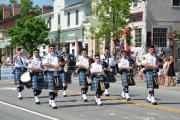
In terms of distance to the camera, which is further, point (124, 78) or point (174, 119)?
point (124, 78)

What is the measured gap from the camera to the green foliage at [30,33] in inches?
2360

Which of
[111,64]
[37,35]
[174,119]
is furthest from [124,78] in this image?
[37,35]

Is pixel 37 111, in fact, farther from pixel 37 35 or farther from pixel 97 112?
pixel 37 35

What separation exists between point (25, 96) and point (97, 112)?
594 centimetres

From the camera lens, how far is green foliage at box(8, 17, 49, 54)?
197ft

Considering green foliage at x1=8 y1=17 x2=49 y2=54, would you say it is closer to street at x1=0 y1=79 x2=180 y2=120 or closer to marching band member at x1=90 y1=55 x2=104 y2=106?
street at x1=0 y1=79 x2=180 y2=120

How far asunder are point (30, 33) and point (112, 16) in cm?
2568

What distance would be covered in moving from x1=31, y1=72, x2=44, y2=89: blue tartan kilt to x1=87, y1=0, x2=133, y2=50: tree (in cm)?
1929

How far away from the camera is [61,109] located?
1534cm

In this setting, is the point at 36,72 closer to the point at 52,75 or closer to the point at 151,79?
the point at 52,75

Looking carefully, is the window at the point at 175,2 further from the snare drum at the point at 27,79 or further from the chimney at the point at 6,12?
the chimney at the point at 6,12

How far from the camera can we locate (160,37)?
133ft

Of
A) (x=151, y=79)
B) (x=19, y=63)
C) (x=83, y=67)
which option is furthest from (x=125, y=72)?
(x=19, y=63)

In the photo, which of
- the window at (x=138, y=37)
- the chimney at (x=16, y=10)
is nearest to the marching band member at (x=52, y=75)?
the window at (x=138, y=37)
